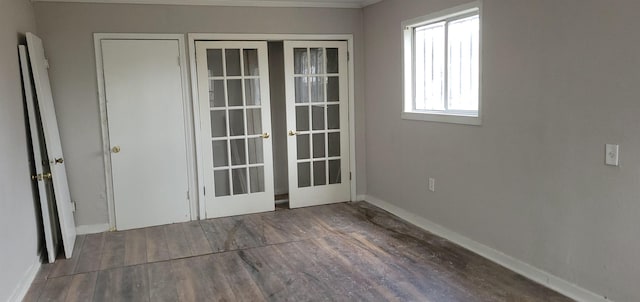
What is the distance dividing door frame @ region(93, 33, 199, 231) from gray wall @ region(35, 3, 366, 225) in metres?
0.05

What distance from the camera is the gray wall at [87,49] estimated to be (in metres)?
4.69

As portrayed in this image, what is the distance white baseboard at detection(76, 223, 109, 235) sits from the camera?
4922mm

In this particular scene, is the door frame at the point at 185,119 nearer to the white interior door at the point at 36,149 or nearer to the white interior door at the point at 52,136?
the white interior door at the point at 52,136

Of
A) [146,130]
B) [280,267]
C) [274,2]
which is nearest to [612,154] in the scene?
[280,267]

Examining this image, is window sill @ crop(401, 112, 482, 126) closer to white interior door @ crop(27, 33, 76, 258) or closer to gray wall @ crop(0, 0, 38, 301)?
white interior door @ crop(27, 33, 76, 258)

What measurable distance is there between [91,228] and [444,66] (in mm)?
3800

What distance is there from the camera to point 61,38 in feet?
15.4

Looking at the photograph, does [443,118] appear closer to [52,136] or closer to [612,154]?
[612,154]

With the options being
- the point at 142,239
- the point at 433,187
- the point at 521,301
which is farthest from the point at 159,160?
the point at 521,301

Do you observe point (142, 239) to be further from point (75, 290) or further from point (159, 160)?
→ point (75, 290)

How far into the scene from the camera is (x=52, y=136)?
4.22 meters

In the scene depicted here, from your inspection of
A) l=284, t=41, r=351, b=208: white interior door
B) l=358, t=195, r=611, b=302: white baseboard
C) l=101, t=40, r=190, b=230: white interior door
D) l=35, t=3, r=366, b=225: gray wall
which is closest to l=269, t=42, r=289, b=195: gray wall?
l=284, t=41, r=351, b=208: white interior door

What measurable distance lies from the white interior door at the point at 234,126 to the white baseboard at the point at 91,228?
3.39 ft

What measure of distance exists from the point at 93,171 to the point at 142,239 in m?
0.88
